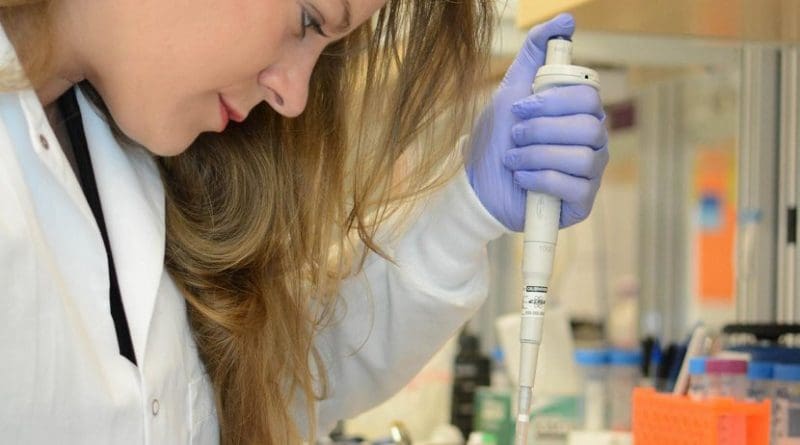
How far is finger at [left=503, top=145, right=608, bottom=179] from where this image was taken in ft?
3.89

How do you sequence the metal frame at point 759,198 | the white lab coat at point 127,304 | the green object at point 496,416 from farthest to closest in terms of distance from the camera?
the green object at point 496,416, the metal frame at point 759,198, the white lab coat at point 127,304

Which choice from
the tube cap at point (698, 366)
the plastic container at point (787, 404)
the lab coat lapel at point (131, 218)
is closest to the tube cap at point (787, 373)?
the plastic container at point (787, 404)

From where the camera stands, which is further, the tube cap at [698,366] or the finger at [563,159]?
the tube cap at [698,366]

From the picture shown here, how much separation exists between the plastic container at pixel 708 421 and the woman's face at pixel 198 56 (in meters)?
0.52

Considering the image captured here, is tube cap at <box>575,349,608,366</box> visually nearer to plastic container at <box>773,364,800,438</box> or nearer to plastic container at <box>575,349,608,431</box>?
plastic container at <box>575,349,608,431</box>

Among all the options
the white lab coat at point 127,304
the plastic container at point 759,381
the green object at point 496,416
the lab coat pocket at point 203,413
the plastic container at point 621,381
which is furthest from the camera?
Answer: the green object at point 496,416

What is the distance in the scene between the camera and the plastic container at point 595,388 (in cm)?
196

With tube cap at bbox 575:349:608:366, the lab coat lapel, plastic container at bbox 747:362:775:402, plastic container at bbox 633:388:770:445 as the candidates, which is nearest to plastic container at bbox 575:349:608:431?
tube cap at bbox 575:349:608:366

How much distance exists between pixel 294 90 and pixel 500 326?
1.27m

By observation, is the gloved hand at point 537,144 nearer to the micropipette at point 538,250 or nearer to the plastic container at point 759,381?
the micropipette at point 538,250

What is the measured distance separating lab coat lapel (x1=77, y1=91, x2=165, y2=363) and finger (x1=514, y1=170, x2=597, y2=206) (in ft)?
1.32

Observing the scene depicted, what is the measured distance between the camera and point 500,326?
A: 2.31 meters

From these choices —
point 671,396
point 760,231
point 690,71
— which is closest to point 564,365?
point 760,231

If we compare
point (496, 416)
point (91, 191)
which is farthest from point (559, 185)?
point (496, 416)
